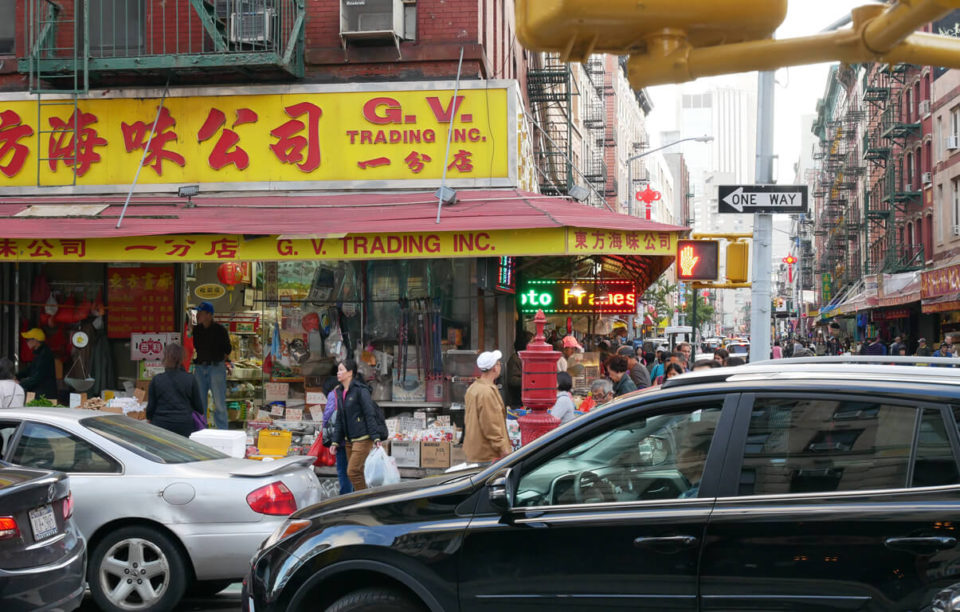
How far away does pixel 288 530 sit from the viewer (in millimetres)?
5109

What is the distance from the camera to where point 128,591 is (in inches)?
272

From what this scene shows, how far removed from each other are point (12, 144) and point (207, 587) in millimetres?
9999

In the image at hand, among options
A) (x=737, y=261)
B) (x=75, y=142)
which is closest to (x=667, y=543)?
(x=737, y=261)

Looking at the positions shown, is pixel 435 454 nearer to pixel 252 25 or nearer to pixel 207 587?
pixel 207 587

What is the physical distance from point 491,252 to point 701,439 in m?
7.91

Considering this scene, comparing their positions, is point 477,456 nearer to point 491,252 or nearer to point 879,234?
point 491,252

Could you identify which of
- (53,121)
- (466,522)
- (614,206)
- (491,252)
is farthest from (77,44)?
(614,206)

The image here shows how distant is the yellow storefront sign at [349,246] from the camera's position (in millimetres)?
12062

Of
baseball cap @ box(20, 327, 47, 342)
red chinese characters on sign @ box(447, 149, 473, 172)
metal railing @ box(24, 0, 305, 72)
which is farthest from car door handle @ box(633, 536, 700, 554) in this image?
baseball cap @ box(20, 327, 47, 342)

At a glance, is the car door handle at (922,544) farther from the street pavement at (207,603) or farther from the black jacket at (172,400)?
the black jacket at (172,400)

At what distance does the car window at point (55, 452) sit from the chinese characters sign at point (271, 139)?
24.9 ft

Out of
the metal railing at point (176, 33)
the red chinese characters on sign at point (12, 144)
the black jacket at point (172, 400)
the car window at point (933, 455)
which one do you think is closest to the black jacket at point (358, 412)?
the black jacket at point (172, 400)

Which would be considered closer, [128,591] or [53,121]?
[128,591]

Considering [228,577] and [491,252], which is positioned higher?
[491,252]
